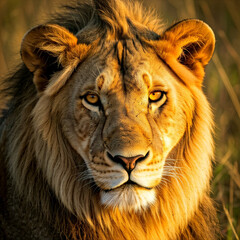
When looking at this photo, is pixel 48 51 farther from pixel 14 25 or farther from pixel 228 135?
pixel 14 25

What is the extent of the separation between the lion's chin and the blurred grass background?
4.07 ft

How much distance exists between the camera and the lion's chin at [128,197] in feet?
9.76

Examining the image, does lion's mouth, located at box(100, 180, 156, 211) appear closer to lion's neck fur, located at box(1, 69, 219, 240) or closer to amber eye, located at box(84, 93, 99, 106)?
lion's neck fur, located at box(1, 69, 219, 240)

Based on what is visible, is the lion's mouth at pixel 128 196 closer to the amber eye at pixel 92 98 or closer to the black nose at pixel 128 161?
the black nose at pixel 128 161

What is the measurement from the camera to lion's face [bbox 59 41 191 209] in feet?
9.70

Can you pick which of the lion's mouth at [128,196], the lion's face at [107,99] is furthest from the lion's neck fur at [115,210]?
the lion's mouth at [128,196]

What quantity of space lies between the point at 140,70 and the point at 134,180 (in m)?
0.79

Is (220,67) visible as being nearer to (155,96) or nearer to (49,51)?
(155,96)

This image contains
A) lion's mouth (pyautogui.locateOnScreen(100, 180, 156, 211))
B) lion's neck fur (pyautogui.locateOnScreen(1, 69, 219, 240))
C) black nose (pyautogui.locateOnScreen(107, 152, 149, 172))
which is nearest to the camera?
black nose (pyautogui.locateOnScreen(107, 152, 149, 172))

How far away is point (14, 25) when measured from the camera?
9164mm

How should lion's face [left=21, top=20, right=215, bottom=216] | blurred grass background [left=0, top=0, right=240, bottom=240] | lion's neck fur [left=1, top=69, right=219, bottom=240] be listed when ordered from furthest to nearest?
blurred grass background [left=0, top=0, right=240, bottom=240] → lion's neck fur [left=1, top=69, right=219, bottom=240] → lion's face [left=21, top=20, right=215, bottom=216]

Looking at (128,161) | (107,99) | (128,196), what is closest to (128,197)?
(128,196)

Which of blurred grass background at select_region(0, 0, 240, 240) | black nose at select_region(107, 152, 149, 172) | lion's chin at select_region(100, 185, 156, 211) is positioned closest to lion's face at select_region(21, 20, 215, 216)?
lion's chin at select_region(100, 185, 156, 211)

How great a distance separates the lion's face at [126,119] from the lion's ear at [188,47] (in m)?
0.08
